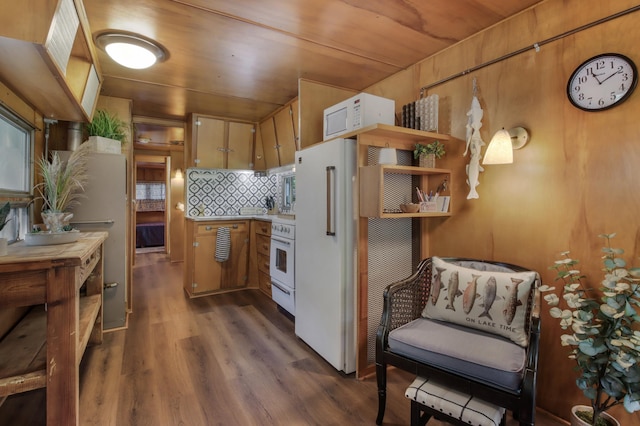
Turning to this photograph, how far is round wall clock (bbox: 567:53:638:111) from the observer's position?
1464mm

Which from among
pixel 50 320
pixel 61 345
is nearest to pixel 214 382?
pixel 61 345

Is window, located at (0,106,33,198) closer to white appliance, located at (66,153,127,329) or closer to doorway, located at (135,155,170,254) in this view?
white appliance, located at (66,153,127,329)

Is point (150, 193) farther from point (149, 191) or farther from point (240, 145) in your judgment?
point (240, 145)

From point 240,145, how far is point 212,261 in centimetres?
164

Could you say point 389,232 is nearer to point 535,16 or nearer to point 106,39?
point 535,16

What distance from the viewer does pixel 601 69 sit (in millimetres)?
1536

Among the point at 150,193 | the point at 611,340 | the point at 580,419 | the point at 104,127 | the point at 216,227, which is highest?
the point at 104,127

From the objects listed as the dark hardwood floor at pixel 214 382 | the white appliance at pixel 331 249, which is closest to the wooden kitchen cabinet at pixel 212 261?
the dark hardwood floor at pixel 214 382

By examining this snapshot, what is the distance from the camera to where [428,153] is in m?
2.14

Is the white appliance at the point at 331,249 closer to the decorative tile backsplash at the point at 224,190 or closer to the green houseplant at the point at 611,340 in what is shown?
the green houseplant at the point at 611,340

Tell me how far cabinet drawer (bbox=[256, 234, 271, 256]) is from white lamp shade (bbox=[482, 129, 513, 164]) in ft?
8.55

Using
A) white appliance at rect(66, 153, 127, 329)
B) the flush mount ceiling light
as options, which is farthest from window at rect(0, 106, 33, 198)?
the flush mount ceiling light

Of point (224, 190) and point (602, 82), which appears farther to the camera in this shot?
point (224, 190)

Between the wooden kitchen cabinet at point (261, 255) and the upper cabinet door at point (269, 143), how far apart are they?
83 centimetres
